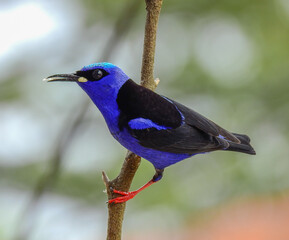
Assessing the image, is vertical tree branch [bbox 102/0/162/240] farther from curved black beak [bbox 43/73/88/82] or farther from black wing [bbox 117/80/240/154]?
curved black beak [bbox 43/73/88/82]

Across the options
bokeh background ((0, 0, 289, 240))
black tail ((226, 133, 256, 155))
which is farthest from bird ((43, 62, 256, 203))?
bokeh background ((0, 0, 289, 240))

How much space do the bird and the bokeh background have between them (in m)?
2.14

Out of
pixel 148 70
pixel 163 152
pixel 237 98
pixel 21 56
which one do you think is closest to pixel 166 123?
pixel 163 152

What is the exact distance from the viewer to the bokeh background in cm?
461

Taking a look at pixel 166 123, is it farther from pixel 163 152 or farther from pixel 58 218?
pixel 58 218

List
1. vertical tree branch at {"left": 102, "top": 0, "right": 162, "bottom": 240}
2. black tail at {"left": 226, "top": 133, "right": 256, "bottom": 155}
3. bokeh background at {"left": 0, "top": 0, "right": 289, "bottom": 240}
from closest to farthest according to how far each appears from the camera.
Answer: vertical tree branch at {"left": 102, "top": 0, "right": 162, "bottom": 240}
black tail at {"left": 226, "top": 133, "right": 256, "bottom": 155}
bokeh background at {"left": 0, "top": 0, "right": 289, "bottom": 240}

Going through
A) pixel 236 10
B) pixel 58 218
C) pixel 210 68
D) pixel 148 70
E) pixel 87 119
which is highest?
pixel 236 10

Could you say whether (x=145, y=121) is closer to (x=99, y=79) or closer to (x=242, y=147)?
(x=99, y=79)

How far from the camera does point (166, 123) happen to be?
2.26 m

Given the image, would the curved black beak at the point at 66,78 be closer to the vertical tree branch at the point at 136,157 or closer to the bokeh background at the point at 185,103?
the vertical tree branch at the point at 136,157

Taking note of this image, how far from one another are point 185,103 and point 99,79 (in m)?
2.93

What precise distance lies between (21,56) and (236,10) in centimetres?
211

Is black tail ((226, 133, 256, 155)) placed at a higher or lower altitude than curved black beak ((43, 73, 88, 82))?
lower

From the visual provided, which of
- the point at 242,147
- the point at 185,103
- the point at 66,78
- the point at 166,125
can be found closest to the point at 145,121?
the point at 166,125
